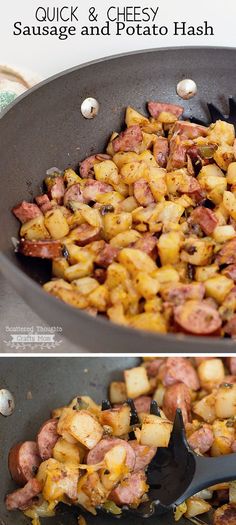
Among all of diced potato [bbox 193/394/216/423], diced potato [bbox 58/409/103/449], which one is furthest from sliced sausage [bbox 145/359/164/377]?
diced potato [bbox 58/409/103/449]

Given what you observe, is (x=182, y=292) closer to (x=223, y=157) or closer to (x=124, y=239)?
(x=124, y=239)

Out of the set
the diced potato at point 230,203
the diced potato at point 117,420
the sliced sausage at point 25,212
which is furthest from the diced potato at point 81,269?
the diced potato at point 117,420

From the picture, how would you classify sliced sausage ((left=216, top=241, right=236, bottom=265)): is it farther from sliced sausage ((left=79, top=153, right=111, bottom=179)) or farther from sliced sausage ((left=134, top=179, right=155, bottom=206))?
sliced sausage ((left=79, top=153, right=111, bottom=179))


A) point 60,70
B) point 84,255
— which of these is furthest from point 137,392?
point 60,70

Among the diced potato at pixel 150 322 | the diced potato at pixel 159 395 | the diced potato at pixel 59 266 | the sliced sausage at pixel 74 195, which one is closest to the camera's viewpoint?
the diced potato at pixel 150 322

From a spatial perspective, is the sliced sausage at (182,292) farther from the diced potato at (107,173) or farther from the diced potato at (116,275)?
the diced potato at (107,173)

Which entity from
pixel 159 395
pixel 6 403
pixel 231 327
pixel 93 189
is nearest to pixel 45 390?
pixel 6 403
